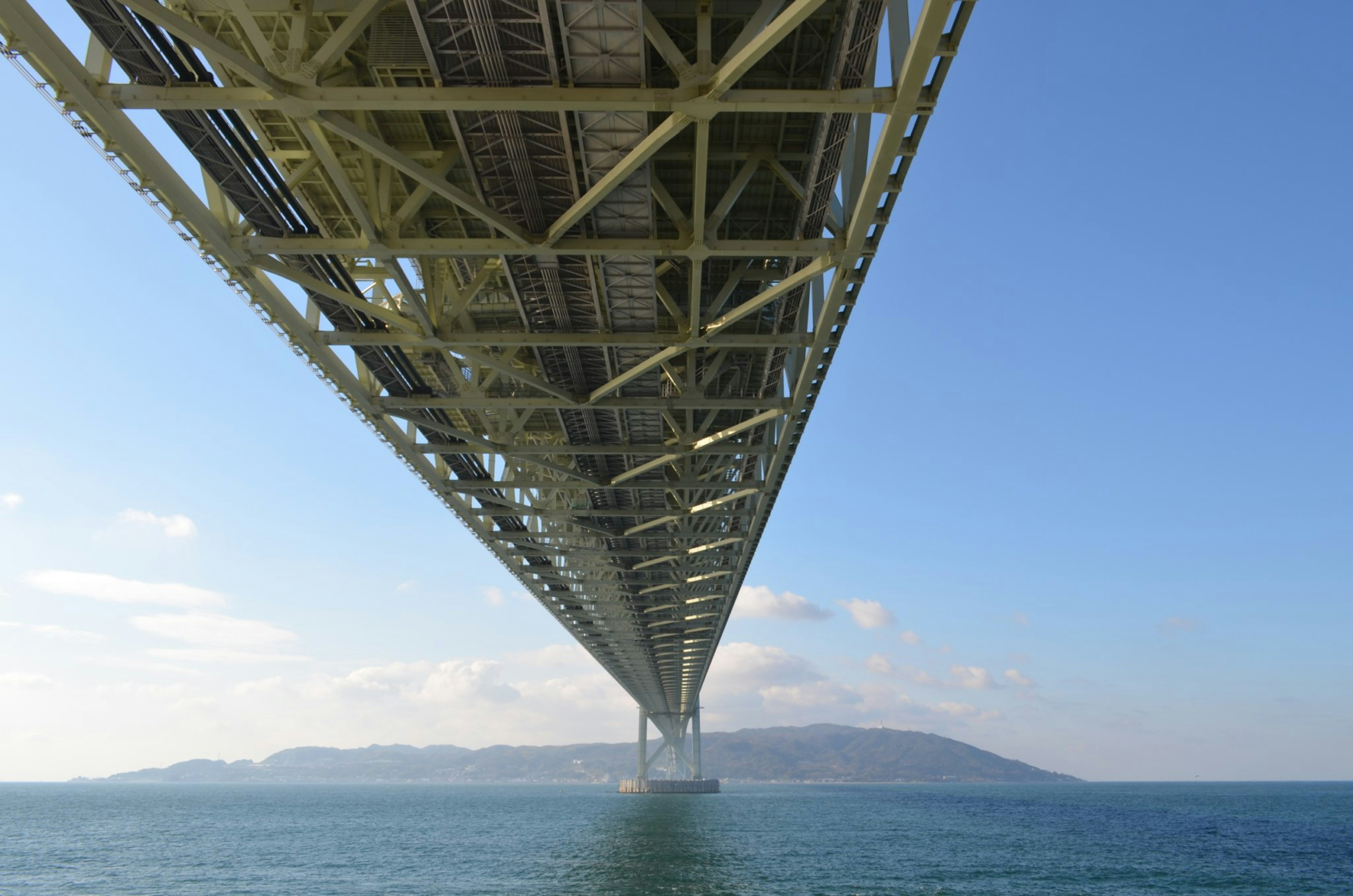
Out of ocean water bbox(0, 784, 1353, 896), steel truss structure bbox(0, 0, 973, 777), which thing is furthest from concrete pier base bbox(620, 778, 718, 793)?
steel truss structure bbox(0, 0, 973, 777)

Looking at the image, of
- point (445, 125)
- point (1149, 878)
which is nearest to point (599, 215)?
point (445, 125)

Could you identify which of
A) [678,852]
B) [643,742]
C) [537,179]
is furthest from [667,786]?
[537,179]

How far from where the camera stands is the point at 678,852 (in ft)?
173

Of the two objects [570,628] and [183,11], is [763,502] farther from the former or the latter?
[570,628]

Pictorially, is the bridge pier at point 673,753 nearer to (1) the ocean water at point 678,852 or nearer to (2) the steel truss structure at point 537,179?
(1) the ocean water at point 678,852

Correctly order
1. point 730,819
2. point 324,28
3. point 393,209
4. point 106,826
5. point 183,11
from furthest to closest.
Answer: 1. point 106,826
2. point 730,819
3. point 393,209
4. point 324,28
5. point 183,11

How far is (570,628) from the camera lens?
216 ft

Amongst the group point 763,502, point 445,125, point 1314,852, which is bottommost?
point 1314,852

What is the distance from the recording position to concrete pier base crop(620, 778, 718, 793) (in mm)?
132250

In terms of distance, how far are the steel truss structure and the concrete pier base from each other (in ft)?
371

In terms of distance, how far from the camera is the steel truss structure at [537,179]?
12.9 m

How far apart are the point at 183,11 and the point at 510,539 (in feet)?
89.7

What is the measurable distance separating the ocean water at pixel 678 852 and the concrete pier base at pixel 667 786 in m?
11.3

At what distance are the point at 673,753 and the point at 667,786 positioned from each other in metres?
11.2
